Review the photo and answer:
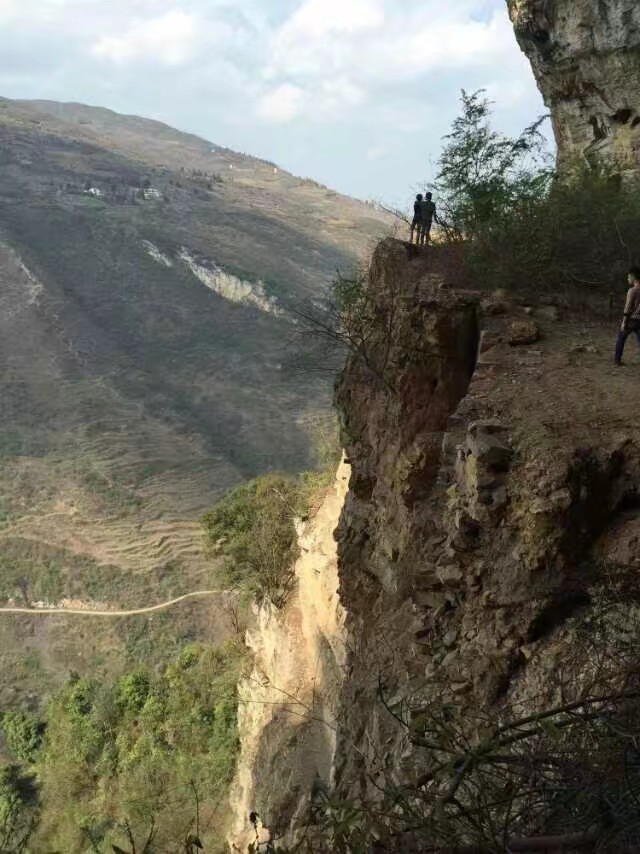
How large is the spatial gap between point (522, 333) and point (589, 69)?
8.36 meters

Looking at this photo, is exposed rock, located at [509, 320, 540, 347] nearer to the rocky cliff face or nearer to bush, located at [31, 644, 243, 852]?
the rocky cliff face

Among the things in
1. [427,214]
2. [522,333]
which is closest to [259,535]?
[427,214]

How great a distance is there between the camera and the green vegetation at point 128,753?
1409cm

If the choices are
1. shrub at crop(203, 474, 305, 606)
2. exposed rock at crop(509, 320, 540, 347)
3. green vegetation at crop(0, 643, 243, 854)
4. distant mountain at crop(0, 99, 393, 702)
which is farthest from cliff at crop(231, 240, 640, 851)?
green vegetation at crop(0, 643, 243, 854)

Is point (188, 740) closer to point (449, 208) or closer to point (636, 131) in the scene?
point (449, 208)

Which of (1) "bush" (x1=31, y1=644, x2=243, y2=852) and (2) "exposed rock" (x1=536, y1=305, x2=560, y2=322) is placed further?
(1) "bush" (x1=31, y1=644, x2=243, y2=852)

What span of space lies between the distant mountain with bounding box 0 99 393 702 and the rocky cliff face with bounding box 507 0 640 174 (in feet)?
16.8

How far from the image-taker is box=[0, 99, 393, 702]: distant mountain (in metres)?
30.2

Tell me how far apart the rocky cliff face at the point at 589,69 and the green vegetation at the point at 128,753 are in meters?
14.7

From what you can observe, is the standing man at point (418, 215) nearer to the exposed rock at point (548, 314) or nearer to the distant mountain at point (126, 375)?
the distant mountain at point (126, 375)

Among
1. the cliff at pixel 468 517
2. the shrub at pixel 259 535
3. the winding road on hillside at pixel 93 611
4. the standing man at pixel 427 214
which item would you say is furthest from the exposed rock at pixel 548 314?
the winding road on hillside at pixel 93 611

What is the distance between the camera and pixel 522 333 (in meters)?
7.24

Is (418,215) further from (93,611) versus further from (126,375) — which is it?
(126,375)

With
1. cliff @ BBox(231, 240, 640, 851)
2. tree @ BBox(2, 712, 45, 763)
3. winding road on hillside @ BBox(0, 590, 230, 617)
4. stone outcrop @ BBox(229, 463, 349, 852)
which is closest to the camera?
cliff @ BBox(231, 240, 640, 851)
